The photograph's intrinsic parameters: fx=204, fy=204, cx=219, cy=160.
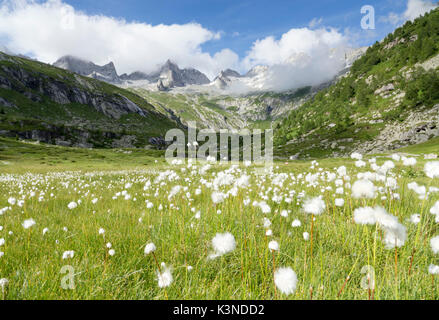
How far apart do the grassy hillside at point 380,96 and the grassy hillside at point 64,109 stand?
108 metres

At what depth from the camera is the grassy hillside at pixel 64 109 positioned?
108438 millimetres

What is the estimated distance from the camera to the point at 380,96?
102m

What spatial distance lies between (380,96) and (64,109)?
207 metres

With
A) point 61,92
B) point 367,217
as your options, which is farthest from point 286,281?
point 61,92

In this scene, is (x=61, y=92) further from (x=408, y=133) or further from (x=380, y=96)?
(x=380, y=96)

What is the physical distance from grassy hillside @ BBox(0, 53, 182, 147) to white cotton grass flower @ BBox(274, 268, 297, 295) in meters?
131

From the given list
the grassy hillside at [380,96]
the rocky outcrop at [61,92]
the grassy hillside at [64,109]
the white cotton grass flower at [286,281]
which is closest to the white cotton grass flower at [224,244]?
the white cotton grass flower at [286,281]

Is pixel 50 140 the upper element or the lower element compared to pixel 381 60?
lower

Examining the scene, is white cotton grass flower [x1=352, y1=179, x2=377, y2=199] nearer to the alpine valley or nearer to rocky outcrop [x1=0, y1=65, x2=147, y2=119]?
the alpine valley

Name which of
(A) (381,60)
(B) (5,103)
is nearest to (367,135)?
(A) (381,60)

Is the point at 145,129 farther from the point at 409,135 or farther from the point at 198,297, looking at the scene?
the point at 198,297

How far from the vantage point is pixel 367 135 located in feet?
255
